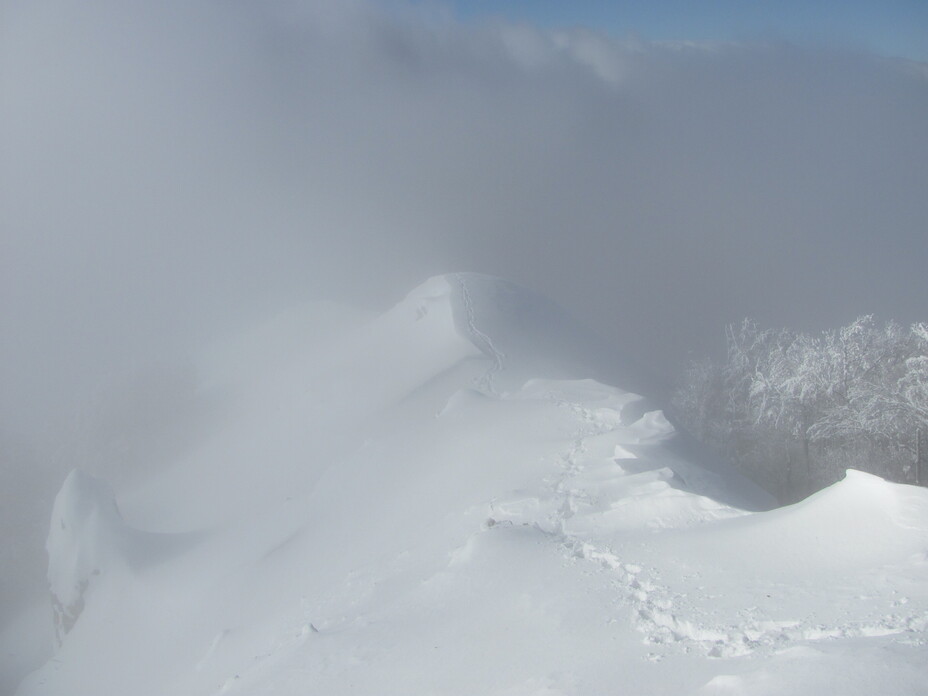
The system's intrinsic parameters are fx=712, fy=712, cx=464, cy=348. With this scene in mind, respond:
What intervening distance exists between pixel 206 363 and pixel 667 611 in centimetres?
4345

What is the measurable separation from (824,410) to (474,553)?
1782 cm

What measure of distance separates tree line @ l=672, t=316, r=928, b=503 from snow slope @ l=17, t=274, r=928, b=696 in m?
5.44

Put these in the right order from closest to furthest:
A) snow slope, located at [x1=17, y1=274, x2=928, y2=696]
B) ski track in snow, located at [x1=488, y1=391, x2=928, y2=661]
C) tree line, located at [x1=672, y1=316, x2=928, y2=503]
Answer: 1. ski track in snow, located at [x1=488, y1=391, x2=928, y2=661]
2. snow slope, located at [x1=17, y1=274, x2=928, y2=696]
3. tree line, located at [x1=672, y1=316, x2=928, y2=503]

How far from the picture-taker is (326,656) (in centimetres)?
862

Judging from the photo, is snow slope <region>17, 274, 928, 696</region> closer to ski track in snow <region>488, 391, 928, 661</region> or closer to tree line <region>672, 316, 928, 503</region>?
ski track in snow <region>488, 391, 928, 661</region>

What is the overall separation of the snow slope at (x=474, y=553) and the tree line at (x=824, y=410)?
17.8 feet

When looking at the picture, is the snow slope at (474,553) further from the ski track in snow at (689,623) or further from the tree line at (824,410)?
the tree line at (824,410)

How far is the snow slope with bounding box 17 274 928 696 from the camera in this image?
6.78 meters

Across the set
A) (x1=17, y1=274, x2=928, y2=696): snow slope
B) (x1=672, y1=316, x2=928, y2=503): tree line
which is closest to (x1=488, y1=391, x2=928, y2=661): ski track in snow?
(x1=17, y1=274, x2=928, y2=696): snow slope

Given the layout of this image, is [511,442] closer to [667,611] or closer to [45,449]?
[667,611]

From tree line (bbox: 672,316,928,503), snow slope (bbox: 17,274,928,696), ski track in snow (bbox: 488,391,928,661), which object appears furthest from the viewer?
tree line (bbox: 672,316,928,503)

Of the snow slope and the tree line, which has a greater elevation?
the tree line

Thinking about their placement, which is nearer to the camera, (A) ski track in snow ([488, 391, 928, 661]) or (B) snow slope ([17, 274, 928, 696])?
(A) ski track in snow ([488, 391, 928, 661])

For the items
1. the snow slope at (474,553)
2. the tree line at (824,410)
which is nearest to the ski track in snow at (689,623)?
the snow slope at (474,553)
